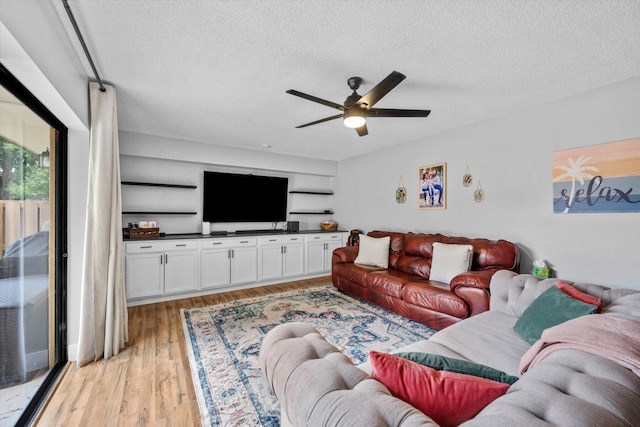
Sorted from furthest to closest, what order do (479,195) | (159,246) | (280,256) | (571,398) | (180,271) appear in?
(280,256)
(180,271)
(159,246)
(479,195)
(571,398)

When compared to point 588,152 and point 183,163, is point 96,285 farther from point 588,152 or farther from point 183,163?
point 588,152

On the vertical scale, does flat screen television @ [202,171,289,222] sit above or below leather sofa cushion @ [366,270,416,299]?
above

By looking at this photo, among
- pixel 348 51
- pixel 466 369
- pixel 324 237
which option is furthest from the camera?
pixel 324 237

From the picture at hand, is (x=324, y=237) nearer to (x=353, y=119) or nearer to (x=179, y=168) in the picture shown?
(x=179, y=168)

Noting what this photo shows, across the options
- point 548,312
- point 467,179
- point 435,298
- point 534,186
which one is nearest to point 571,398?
point 548,312

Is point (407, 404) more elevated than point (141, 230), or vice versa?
point (141, 230)

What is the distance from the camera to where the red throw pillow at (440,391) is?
2.59ft

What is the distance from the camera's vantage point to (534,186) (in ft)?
9.86

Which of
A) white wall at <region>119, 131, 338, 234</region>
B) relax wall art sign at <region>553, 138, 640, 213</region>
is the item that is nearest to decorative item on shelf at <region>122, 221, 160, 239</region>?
white wall at <region>119, 131, 338, 234</region>

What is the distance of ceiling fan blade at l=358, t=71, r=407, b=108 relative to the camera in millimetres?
1837

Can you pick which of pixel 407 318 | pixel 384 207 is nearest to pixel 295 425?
pixel 407 318

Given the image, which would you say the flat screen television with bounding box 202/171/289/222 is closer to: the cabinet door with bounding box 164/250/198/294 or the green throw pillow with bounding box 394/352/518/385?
the cabinet door with bounding box 164/250/198/294

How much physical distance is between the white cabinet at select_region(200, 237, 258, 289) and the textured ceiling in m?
2.03

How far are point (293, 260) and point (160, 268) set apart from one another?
213 cm
